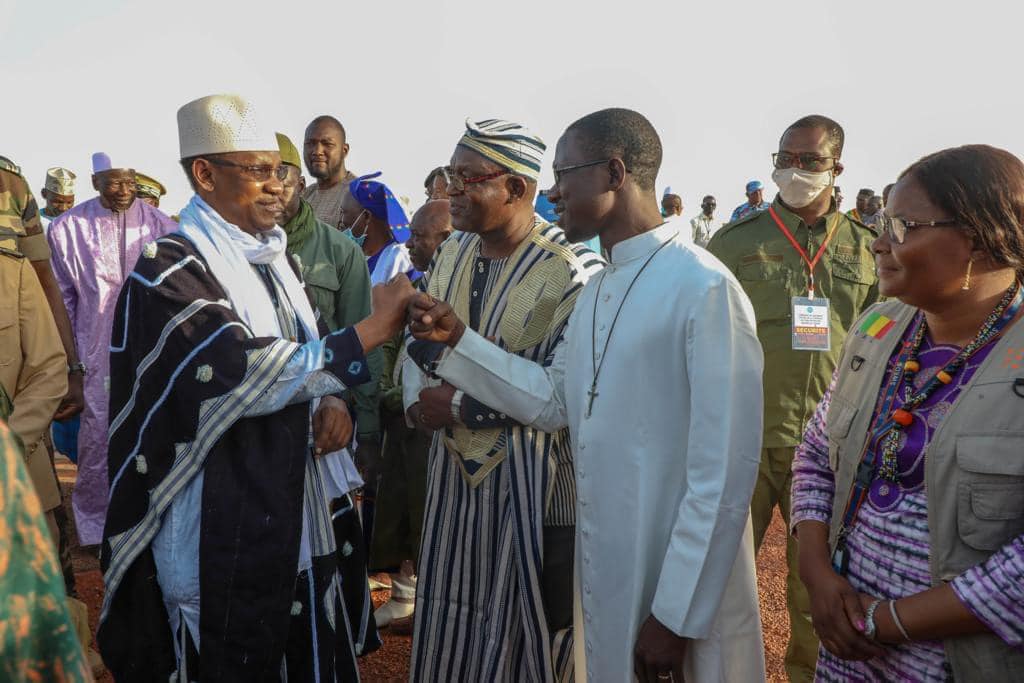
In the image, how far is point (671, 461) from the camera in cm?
229

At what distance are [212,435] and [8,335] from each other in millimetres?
1607

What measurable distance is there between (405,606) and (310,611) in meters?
2.21

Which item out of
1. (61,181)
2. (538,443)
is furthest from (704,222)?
(538,443)

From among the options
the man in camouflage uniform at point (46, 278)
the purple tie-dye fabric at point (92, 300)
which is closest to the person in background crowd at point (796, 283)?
the man in camouflage uniform at point (46, 278)

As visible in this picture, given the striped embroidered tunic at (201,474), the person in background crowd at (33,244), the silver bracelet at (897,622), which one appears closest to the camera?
the silver bracelet at (897,622)

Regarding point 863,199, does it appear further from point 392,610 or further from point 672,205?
point 392,610

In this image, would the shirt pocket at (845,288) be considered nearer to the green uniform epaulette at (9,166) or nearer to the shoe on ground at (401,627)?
the shoe on ground at (401,627)

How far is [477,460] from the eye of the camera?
3.13 m

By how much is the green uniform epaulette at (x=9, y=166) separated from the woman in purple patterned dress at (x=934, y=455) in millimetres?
4221

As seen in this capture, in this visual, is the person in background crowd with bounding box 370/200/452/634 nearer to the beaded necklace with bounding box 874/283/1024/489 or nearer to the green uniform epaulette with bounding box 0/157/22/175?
the green uniform epaulette with bounding box 0/157/22/175

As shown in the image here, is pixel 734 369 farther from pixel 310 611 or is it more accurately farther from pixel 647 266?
pixel 310 611

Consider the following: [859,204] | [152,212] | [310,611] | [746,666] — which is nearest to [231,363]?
[310,611]

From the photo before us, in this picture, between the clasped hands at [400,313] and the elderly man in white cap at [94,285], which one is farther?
the elderly man in white cap at [94,285]

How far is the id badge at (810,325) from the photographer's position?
4.25 meters
